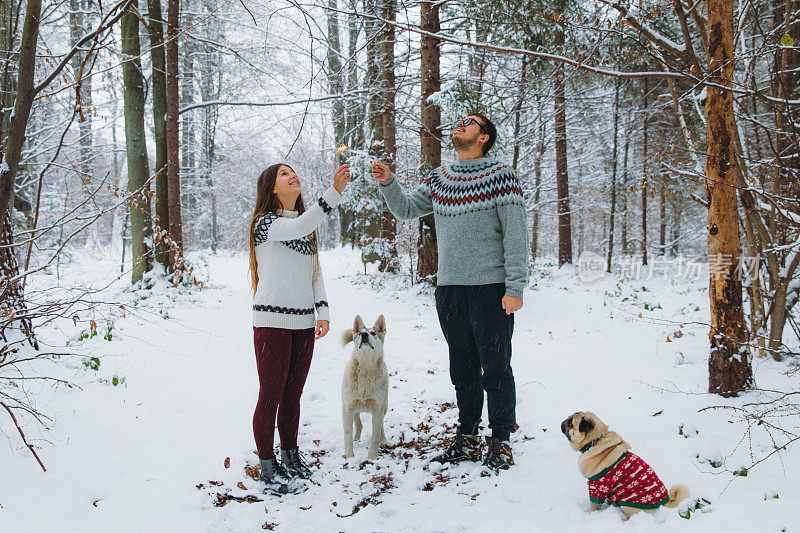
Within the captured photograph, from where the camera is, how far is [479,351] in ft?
10.7

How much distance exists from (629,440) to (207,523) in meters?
3.02

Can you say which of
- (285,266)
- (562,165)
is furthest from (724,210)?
(562,165)

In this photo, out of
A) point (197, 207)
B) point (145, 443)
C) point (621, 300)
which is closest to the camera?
point (145, 443)

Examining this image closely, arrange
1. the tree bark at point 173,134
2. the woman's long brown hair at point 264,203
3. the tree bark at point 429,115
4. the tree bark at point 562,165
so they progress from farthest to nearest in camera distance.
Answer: the tree bark at point 562,165, the tree bark at point 173,134, the tree bark at point 429,115, the woman's long brown hair at point 264,203

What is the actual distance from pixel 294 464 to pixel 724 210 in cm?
398

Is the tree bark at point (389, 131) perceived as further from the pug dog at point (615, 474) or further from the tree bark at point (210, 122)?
the pug dog at point (615, 474)

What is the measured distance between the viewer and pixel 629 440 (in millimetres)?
3592

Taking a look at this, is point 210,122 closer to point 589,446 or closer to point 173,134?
point 173,134

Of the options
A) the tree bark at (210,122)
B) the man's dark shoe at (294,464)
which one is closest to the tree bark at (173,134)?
the tree bark at (210,122)

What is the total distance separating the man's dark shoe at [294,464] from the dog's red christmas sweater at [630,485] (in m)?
1.87

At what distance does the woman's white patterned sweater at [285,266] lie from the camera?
2.99 meters

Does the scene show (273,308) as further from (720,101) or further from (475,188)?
(720,101)

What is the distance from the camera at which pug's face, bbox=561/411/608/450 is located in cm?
275

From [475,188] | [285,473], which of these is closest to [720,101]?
[475,188]
